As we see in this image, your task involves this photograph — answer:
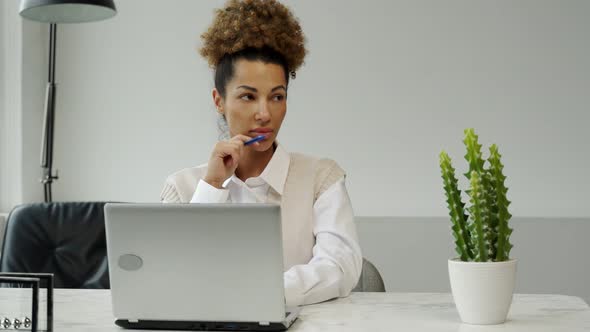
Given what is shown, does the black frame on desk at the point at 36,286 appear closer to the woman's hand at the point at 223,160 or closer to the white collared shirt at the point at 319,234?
the white collared shirt at the point at 319,234

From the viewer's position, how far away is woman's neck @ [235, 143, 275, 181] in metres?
2.13

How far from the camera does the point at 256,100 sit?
6.60 ft

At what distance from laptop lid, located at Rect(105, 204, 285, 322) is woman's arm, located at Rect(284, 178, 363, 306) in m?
0.30

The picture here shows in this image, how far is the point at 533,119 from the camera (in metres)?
3.37

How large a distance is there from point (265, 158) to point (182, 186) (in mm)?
220

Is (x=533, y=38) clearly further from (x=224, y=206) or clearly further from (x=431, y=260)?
(x=224, y=206)

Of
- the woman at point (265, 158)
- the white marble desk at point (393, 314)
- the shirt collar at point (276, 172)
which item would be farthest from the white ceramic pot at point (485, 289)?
the shirt collar at point (276, 172)

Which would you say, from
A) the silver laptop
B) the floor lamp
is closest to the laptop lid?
the silver laptop

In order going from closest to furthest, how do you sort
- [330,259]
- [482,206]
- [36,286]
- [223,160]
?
1. [36,286]
2. [482,206]
3. [330,259]
4. [223,160]

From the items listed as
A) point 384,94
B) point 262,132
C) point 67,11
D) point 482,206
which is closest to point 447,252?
point 384,94

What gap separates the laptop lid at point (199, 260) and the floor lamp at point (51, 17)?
154 cm

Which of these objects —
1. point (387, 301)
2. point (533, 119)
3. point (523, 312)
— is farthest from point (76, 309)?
point (533, 119)

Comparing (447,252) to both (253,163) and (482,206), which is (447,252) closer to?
(253,163)

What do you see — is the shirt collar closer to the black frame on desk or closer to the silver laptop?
the silver laptop
